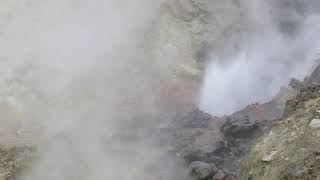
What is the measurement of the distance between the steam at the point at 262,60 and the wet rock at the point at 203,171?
5.85 metres

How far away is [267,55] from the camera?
23.0 m

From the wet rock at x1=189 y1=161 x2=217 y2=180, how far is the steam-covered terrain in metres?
0.03

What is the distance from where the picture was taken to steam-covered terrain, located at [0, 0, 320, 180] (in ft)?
48.5

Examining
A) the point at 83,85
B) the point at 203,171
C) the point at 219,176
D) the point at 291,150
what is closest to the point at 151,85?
the point at 83,85

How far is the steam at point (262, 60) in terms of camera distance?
20.4 m

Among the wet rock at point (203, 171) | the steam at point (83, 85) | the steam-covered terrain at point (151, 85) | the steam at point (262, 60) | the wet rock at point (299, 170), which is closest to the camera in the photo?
the wet rock at point (299, 170)

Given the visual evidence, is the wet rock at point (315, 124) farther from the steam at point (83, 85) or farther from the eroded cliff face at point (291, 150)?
the steam at point (83, 85)

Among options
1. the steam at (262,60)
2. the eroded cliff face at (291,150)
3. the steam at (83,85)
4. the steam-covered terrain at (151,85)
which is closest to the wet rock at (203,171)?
the steam-covered terrain at (151,85)

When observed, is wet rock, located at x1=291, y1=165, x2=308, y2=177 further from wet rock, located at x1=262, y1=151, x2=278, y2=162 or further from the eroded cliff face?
wet rock, located at x1=262, y1=151, x2=278, y2=162

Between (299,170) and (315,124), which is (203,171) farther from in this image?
(299,170)

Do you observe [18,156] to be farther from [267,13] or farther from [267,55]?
[267,13]

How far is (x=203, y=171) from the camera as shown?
13328mm

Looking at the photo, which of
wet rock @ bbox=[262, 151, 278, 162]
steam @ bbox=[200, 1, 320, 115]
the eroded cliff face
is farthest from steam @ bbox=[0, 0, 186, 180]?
wet rock @ bbox=[262, 151, 278, 162]

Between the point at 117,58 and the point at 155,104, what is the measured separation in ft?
12.0
